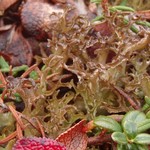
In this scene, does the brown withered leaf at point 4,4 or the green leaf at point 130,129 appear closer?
the green leaf at point 130,129

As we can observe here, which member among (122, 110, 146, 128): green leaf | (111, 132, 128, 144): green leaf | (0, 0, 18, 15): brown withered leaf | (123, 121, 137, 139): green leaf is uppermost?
(0, 0, 18, 15): brown withered leaf

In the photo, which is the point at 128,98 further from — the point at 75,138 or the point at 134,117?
the point at 75,138

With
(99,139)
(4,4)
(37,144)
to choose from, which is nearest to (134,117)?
(99,139)

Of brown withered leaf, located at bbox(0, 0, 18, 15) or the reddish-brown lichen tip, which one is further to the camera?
brown withered leaf, located at bbox(0, 0, 18, 15)

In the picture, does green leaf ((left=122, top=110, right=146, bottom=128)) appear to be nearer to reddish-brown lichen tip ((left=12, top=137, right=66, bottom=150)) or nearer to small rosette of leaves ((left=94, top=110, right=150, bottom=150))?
small rosette of leaves ((left=94, top=110, right=150, bottom=150))


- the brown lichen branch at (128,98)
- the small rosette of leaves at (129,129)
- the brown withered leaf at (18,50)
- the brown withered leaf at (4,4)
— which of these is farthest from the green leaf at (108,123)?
the brown withered leaf at (4,4)

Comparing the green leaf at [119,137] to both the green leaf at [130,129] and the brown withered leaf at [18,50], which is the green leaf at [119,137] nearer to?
the green leaf at [130,129]

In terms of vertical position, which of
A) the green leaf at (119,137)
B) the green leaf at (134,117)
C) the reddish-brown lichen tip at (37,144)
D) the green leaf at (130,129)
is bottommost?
the reddish-brown lichen tip at (37,144)

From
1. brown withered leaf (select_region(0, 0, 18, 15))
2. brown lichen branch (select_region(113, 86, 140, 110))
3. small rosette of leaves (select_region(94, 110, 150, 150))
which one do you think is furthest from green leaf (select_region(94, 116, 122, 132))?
brown withered leaf (select_region(0, 0, 18, 15))
